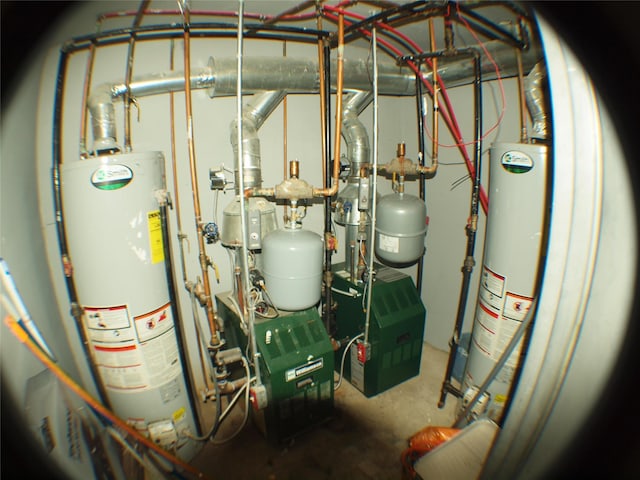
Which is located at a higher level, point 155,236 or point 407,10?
point 407,10

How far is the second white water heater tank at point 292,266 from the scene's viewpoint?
1612mm

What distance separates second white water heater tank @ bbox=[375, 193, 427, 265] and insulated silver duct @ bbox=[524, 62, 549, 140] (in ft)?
2.50

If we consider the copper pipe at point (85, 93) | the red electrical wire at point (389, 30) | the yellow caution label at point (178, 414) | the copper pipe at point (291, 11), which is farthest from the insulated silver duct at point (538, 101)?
the yellow caution label at point (178, 414)

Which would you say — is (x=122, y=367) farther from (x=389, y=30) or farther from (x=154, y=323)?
(x=389, y=30)

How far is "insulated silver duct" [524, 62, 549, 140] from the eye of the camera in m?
1.46

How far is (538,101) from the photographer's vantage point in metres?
1.47

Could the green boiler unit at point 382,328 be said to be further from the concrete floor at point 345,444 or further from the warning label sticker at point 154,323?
the warning label sticker at point 154,323

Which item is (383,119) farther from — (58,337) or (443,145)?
(58,337)

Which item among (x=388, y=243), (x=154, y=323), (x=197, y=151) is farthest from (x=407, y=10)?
(x=154, y=323)

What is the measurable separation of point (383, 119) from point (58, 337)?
261cm

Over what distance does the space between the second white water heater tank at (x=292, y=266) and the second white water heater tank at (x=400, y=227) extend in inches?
24.2

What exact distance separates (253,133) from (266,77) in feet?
1.02

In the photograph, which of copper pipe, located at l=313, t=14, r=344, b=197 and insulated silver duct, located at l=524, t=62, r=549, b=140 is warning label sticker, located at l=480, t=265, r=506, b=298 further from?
copper pipe, located at l=313, t=14, r=344, b=197

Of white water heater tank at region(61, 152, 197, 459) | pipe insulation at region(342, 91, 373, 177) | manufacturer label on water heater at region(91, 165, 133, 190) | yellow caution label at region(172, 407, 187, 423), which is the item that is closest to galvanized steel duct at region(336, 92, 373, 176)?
pipe insulation at region(342, 91, 373, 177)
